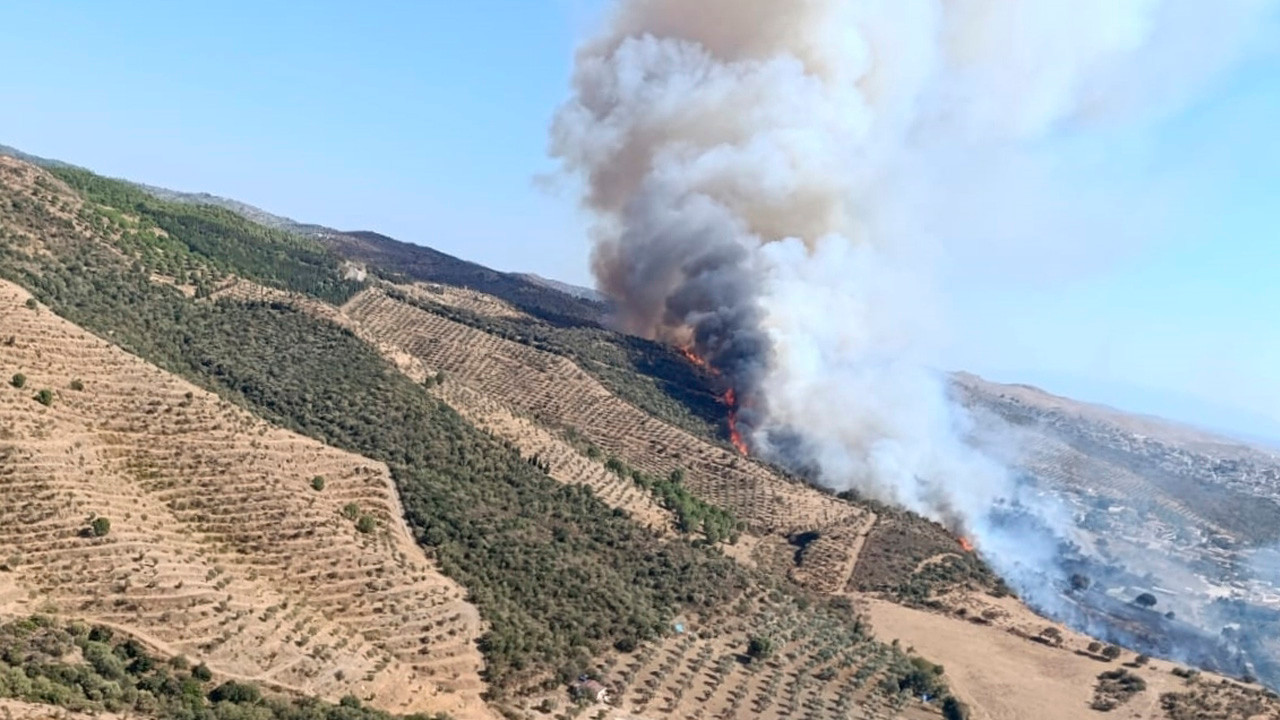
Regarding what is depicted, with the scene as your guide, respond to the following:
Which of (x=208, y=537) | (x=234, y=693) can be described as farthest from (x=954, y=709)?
(x=208, y=537)

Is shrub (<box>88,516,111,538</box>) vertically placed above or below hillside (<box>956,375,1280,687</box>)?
below

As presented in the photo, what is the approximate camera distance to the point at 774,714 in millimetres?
38125

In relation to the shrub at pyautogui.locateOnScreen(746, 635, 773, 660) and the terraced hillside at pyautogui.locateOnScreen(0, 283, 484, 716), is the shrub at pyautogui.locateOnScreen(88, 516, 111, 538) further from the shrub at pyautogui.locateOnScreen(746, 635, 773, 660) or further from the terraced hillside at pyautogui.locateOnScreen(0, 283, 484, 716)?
the shrub at pyautogui.locateOnScreen(746, 635, 773, 660)

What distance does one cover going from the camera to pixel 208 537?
3434cm

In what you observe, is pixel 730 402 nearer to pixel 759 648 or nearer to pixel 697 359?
pixel 697 359

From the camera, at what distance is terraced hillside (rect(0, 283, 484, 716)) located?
30.0 m

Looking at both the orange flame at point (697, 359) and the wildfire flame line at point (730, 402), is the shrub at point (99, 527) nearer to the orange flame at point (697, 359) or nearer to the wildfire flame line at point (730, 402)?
the wildfire flame line at point (730, 402)

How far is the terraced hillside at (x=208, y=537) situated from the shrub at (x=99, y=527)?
0.45 ft

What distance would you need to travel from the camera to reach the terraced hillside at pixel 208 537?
30047 millimetres

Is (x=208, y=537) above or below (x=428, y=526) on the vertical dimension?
below

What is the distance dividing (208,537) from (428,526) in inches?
368

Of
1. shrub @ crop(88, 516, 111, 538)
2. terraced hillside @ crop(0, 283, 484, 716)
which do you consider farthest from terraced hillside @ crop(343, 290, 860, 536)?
shrub @ crop(88, 516, 111, 538)

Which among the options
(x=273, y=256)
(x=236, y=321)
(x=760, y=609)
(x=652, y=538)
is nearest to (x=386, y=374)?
(x=236, y=321)

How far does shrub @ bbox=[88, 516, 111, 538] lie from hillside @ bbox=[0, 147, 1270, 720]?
14.0 inches
